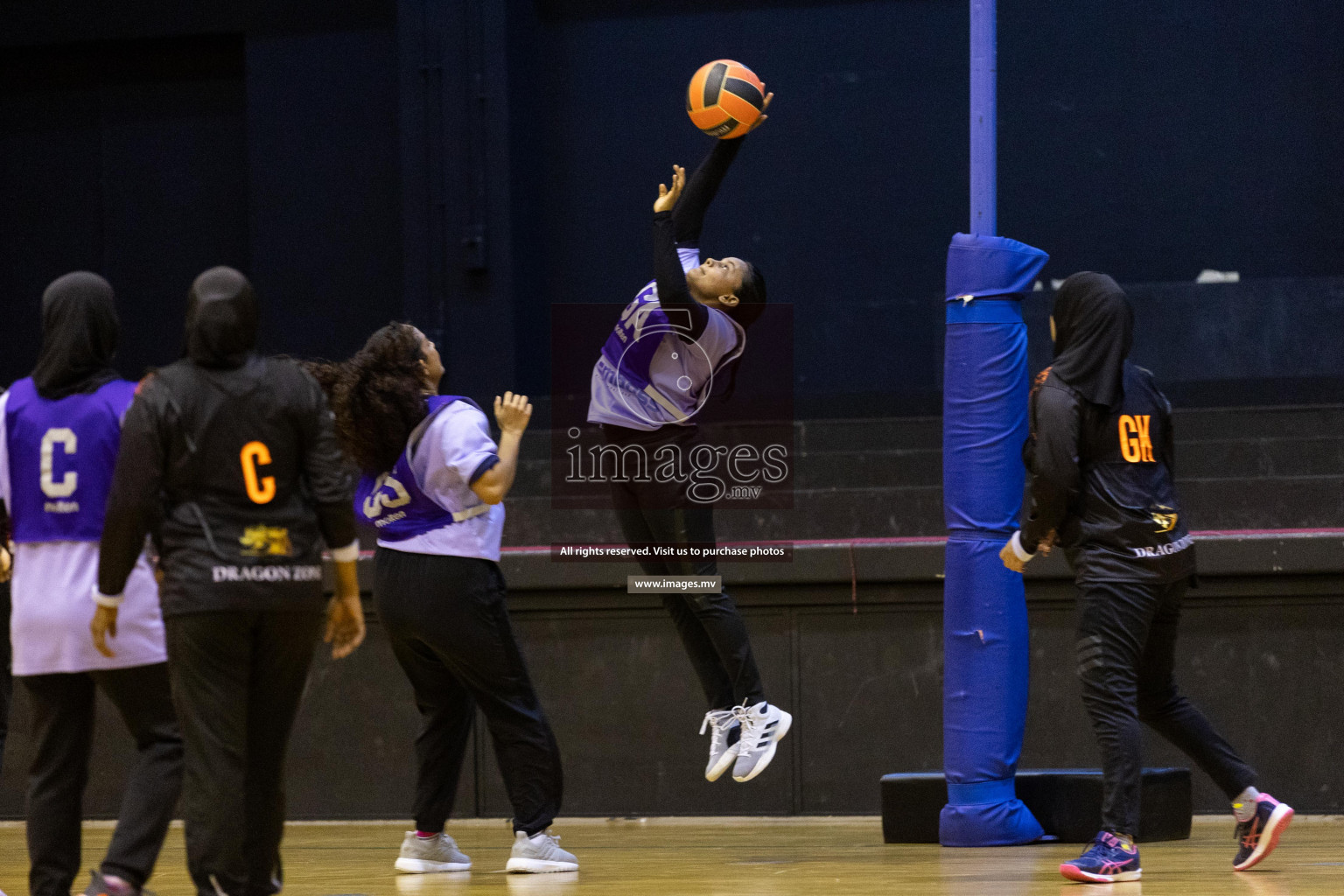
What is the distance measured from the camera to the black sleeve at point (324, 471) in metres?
3.70

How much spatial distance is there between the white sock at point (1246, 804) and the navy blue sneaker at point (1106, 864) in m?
0.48

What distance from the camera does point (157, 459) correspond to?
3.56 metres

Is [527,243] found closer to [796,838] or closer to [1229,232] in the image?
[1229,232]

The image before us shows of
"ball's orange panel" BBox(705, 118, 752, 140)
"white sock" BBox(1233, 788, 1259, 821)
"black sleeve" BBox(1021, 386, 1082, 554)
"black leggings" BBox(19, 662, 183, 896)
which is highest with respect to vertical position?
"ball's orange panel" BBox(705, 118, 752, 140)

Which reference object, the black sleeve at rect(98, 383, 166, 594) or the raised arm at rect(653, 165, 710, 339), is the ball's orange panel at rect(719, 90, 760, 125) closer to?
the raised arm at rect(653, 165, 710, 339)

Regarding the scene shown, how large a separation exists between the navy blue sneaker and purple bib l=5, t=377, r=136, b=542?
2876 millimetres

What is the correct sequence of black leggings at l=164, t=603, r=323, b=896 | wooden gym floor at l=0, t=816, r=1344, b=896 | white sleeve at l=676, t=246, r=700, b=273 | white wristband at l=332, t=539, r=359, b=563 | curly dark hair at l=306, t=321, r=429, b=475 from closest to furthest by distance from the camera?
black leggings at l=164, t=603, r=323, b=896 < white wristband at l=332, t=539, r=359, b=563 < wooden gym floor at l=0, t=816, r=1344, b=896 < curly dark hair at l=306, t=321, r=429, b=475 < white sleeve at l=676, t=246, r=700, b=273

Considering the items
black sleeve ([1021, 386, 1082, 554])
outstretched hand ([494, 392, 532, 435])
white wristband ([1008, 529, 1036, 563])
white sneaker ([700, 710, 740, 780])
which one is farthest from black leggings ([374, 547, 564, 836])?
black sleeve ([1021, 386, 1082, 554])

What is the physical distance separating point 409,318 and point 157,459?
671 cm

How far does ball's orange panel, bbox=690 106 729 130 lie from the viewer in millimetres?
5621

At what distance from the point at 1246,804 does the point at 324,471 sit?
9.96 feet

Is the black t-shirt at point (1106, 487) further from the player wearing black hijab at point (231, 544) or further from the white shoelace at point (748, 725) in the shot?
the player wearing black hijab at point (231, 544)

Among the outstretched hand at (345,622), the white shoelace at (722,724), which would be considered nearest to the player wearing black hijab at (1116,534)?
the white shoelace at (722,724)

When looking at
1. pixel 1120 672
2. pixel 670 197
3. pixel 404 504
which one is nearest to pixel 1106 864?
pixel 1120 672
